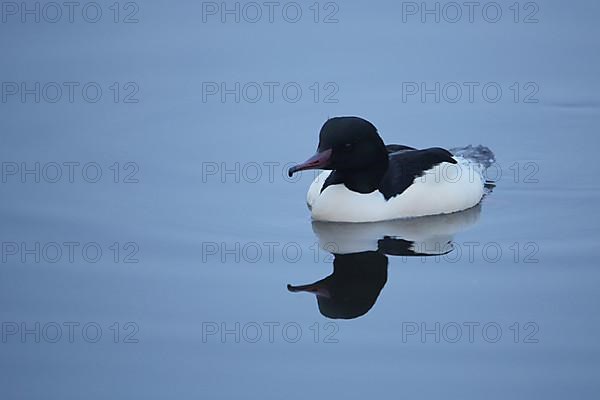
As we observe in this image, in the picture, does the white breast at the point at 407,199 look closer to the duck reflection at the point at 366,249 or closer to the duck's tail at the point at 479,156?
the duck reflection at the point at 366,249

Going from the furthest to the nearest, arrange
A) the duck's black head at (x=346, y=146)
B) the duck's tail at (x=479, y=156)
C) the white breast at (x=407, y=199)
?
the duck's tail at (x=479, y=156), the white breast at (x=407, y=199), the duck's black head at (x=346, y=146)

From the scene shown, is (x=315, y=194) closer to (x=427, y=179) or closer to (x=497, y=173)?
(x=427, y=179)

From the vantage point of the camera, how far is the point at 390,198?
1323 centimetres

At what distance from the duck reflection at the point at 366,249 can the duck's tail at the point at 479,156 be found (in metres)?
0.77

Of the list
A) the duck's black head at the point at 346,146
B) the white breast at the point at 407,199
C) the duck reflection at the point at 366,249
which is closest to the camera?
the duck reflection at the point at 366,249

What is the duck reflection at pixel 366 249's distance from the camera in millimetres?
11320

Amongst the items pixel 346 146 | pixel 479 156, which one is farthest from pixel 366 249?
pixel 479 156

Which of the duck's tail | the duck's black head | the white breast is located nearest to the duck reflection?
the white breast

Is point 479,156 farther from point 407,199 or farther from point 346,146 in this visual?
point 346,146

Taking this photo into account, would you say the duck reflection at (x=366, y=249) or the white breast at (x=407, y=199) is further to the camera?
the white breast at (x=407, y=199)

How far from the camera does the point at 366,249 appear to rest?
12.5 meters

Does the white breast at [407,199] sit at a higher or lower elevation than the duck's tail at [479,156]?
lower

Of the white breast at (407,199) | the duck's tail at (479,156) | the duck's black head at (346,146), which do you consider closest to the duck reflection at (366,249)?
the white breast at (407,199)

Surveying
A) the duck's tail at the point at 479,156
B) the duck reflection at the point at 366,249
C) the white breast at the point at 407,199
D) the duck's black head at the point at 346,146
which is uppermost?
the duck's tail at the point at 479,156
